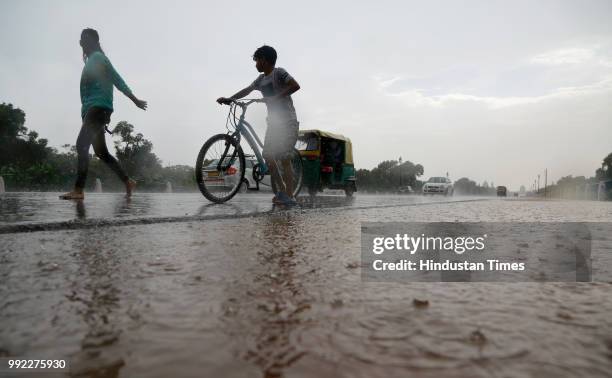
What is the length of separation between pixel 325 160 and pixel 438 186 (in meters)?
22.7

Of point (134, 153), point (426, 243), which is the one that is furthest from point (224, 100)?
point (134, 153)

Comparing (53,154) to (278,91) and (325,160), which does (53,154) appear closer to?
(325,160)

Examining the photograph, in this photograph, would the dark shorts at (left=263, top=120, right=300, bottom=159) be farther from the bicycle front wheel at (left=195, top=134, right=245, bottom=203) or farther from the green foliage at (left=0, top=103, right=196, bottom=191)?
the green foliage at (left=0, top=103, right=196, bottom=191)

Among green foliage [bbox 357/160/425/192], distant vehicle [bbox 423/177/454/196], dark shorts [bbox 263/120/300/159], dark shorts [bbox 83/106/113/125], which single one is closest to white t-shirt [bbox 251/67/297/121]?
dark shorts [bbox 263/120/300/159]

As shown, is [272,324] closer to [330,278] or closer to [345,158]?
[330,278]

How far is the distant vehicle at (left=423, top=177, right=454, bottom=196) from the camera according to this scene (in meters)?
34.7

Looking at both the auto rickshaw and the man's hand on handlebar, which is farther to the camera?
the auto rickshaw

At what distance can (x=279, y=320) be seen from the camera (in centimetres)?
110

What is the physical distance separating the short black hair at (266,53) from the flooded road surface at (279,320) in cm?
456

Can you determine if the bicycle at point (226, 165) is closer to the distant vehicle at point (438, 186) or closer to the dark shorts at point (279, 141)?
the dark shorts at point (279, 141)

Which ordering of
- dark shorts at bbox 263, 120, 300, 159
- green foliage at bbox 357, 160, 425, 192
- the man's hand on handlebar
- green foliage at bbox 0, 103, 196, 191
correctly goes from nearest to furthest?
dark shorts at bbox 263, 120, 300, 159, the man's hand on handlebar, green foliage at bbox 0, 103, 196, 191, green foliage at bbox 357, 160, 425, 192

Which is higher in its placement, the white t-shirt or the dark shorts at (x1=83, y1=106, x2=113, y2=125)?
the white t-shirt

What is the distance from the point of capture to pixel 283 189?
20.2 feet

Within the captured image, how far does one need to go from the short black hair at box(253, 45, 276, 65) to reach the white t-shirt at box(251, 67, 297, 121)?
0.15 meters
